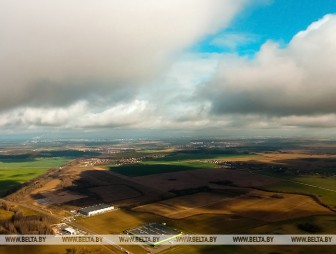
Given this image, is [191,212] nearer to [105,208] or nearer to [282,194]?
[105,208]

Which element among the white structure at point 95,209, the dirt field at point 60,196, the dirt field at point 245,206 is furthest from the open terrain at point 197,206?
the white structure at point 95,209

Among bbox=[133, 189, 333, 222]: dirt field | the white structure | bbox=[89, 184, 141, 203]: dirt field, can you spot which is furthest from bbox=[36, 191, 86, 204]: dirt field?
bbox=[133, 189, 333, 222]: dirt field

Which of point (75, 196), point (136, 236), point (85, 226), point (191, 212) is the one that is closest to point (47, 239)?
point (85, 226)

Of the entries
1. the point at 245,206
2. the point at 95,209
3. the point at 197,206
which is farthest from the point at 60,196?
the point at 245,206

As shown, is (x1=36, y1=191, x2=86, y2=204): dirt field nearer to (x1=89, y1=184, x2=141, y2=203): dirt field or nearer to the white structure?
(x1=89, y1=184, x2=141, y2=203): dirt field

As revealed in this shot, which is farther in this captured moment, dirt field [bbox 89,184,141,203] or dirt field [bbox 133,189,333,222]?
dirt field [bbox 89,184,141,203]
